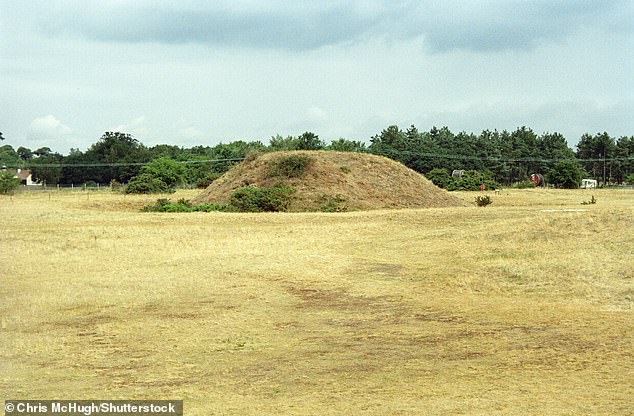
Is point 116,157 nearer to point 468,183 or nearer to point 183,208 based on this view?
point 468,183

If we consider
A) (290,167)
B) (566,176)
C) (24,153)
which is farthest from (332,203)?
(24,153)

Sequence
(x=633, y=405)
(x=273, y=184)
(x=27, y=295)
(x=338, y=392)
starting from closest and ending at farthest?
1. (x=633, y=405)
2. (x=338, y=392)
3. (x=27, y=295)
4. (x=273, y=184)

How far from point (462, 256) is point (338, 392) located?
1211cm

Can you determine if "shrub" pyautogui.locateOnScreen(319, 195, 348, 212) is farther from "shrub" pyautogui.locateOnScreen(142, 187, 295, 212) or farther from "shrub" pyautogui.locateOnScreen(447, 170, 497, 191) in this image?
"shrub" pyautogui.locateOnScreen(447, 170, 497, 191)

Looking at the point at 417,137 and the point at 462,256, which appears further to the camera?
the point at 417,137

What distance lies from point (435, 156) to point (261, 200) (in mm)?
62117

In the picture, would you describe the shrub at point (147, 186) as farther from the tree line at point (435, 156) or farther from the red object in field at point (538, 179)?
the red object in field at point (538, 179)

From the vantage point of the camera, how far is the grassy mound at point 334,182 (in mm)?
42719

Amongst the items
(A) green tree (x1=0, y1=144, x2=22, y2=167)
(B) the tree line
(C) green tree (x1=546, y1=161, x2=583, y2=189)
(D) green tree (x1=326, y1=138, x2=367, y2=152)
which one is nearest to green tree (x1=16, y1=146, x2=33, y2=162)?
(A) green tree (x1=0, y1=144, x2=22, y2=167)

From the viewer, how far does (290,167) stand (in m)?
45.8

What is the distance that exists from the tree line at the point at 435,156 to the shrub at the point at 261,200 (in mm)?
48598

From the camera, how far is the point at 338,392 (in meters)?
8.13

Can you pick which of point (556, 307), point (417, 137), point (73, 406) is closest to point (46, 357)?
point (73, 406)

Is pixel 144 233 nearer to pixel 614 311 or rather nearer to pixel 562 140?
pixel 614 311
